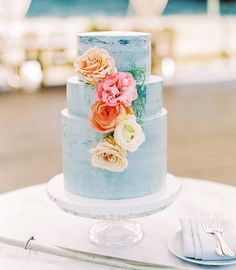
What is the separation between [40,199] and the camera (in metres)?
1.63

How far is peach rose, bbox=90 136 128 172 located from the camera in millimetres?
1207

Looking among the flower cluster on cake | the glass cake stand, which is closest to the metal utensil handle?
the glass cake stand

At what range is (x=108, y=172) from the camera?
125 cm

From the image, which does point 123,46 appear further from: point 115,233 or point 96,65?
point 115,233

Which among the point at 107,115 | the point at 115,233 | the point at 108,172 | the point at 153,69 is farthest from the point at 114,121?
the point at 153,69

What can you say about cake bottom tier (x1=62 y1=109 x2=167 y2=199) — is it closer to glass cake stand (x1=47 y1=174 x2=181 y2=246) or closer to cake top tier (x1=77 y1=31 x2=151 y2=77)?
glass cake stand (x1=47 y1=174 x2=181 y2=246)

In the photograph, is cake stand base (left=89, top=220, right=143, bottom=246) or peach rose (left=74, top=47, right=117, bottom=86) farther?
cake stand base (left=89, top=220, right=143, bottom=246)

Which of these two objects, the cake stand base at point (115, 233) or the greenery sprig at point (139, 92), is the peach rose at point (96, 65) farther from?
the cake stand base at point (115, 233)

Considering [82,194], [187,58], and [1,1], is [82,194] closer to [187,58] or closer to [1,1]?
[1,1]

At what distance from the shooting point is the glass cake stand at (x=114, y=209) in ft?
4.02

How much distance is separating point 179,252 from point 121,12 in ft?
21.9

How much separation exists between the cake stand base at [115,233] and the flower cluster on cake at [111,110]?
0.21 metres

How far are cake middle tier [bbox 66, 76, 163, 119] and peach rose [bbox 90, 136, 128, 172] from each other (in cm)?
9

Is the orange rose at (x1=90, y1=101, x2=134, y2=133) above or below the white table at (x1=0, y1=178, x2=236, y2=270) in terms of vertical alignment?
above
